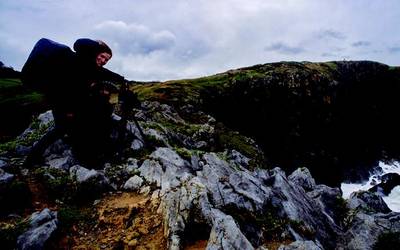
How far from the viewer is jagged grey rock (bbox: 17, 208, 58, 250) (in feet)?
30.5

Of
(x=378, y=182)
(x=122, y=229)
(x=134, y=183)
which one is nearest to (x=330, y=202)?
(x=134, y=183)

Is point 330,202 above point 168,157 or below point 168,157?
below

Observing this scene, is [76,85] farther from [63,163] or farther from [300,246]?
[300,246]

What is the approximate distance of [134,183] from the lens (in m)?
13.9

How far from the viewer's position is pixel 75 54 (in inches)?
385

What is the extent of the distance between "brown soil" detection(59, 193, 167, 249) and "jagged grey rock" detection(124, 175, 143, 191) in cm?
123

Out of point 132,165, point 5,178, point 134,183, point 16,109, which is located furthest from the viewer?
point 16,109

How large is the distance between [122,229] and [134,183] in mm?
3381

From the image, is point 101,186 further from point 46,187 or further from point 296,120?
point 296,120

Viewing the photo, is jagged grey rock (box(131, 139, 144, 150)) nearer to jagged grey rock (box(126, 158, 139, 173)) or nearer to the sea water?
jagged grey rock (box(126, 158, 139, 173))

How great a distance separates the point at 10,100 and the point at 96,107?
202ft

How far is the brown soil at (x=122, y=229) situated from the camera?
990 centimetres

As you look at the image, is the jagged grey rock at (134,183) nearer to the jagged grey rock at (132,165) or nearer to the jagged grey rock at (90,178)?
the jagged grey rock at (90,178)

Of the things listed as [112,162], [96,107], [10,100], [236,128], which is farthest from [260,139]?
[96,107]
